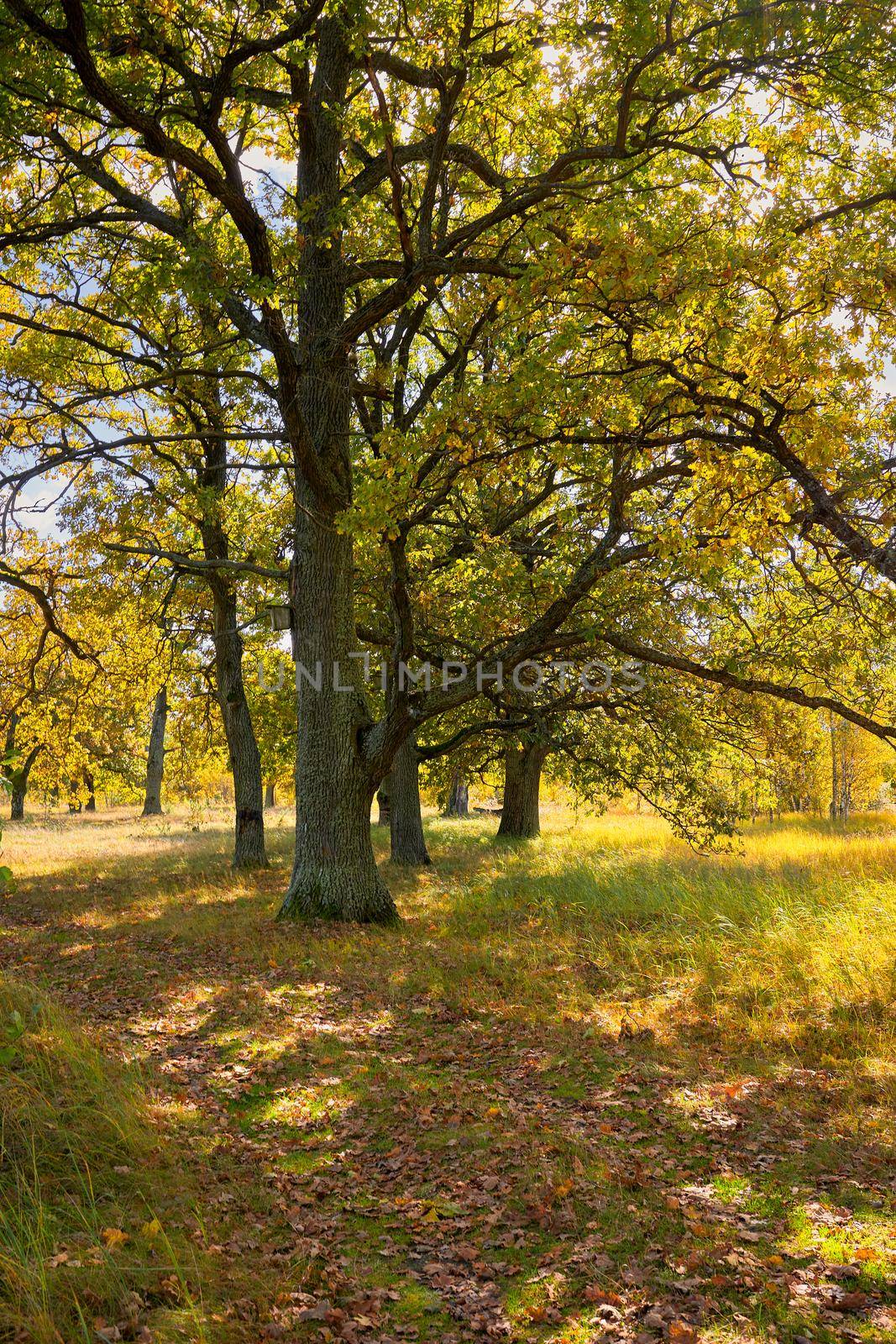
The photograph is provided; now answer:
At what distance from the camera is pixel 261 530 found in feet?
55.8

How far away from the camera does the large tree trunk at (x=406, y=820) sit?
718 inches

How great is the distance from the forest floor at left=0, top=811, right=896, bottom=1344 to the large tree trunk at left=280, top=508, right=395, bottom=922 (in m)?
0.67

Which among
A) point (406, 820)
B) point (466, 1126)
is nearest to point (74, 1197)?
point (466, 1126)

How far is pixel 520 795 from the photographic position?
2239 cm

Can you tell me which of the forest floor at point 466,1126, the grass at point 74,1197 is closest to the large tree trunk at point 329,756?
the forest floor at point 466,1126

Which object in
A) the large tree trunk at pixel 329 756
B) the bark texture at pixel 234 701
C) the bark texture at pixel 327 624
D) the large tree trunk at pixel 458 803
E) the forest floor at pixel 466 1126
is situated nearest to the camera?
the forest floor at pixel 466 1126

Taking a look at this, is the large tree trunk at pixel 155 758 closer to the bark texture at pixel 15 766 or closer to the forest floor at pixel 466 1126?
the bark texture at pixel 15 766

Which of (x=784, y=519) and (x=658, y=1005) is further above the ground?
(x=784, y=519)

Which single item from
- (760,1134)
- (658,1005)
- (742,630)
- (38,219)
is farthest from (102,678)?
(760,1134)

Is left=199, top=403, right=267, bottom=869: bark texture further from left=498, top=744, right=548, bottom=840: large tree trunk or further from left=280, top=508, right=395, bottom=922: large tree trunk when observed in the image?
left=498, top=744, right=548, bottom=840: large tree trunk

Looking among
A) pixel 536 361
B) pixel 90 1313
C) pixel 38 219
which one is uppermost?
pixel 38 219

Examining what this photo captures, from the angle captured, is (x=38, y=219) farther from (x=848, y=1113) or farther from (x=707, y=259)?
(x=848, y=1113)

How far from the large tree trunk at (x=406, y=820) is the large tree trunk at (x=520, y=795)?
408cm

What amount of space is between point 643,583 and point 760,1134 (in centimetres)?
746
